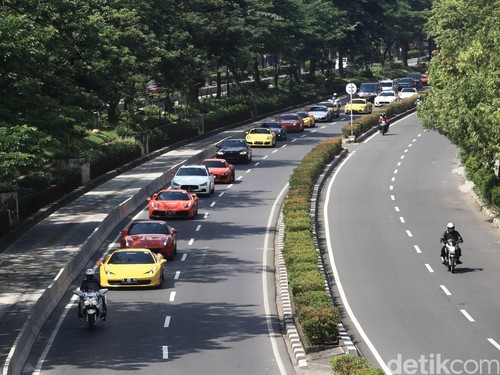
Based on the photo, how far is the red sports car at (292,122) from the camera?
281 feet

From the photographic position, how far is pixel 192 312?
32.1m

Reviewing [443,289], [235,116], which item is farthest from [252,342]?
[235,116]

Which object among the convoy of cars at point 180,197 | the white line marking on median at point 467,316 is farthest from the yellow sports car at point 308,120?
the white line marking on median at point 467,316

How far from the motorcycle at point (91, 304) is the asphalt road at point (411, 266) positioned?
631cm

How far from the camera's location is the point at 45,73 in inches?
1601

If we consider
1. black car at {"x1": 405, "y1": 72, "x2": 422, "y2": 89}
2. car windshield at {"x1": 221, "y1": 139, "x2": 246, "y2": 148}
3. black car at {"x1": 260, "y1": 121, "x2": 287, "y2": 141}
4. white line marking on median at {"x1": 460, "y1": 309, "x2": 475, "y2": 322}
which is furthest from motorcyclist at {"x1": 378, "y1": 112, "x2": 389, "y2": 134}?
white line marking on median at {"x1": 460, "y1": 309, "x2": 475, "y2": 322}

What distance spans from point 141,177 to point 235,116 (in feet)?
102

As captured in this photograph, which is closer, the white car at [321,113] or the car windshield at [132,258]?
the car windshield at [132,258]

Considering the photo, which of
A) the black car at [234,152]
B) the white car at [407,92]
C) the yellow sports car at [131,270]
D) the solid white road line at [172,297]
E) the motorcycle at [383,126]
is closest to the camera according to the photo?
the solid white road line at [172,297]

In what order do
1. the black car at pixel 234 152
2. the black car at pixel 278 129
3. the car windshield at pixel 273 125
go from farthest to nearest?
the car windshield at pixel 273 125 < the black car at pixel 278 129 < the black car at pixel 234 152

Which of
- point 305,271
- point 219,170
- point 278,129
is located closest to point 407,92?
point 278,129

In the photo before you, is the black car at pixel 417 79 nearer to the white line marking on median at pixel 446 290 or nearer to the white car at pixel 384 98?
the white car at pixel 384 98

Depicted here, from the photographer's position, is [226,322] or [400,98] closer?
[226,322]

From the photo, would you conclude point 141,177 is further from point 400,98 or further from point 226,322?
point 400,98
